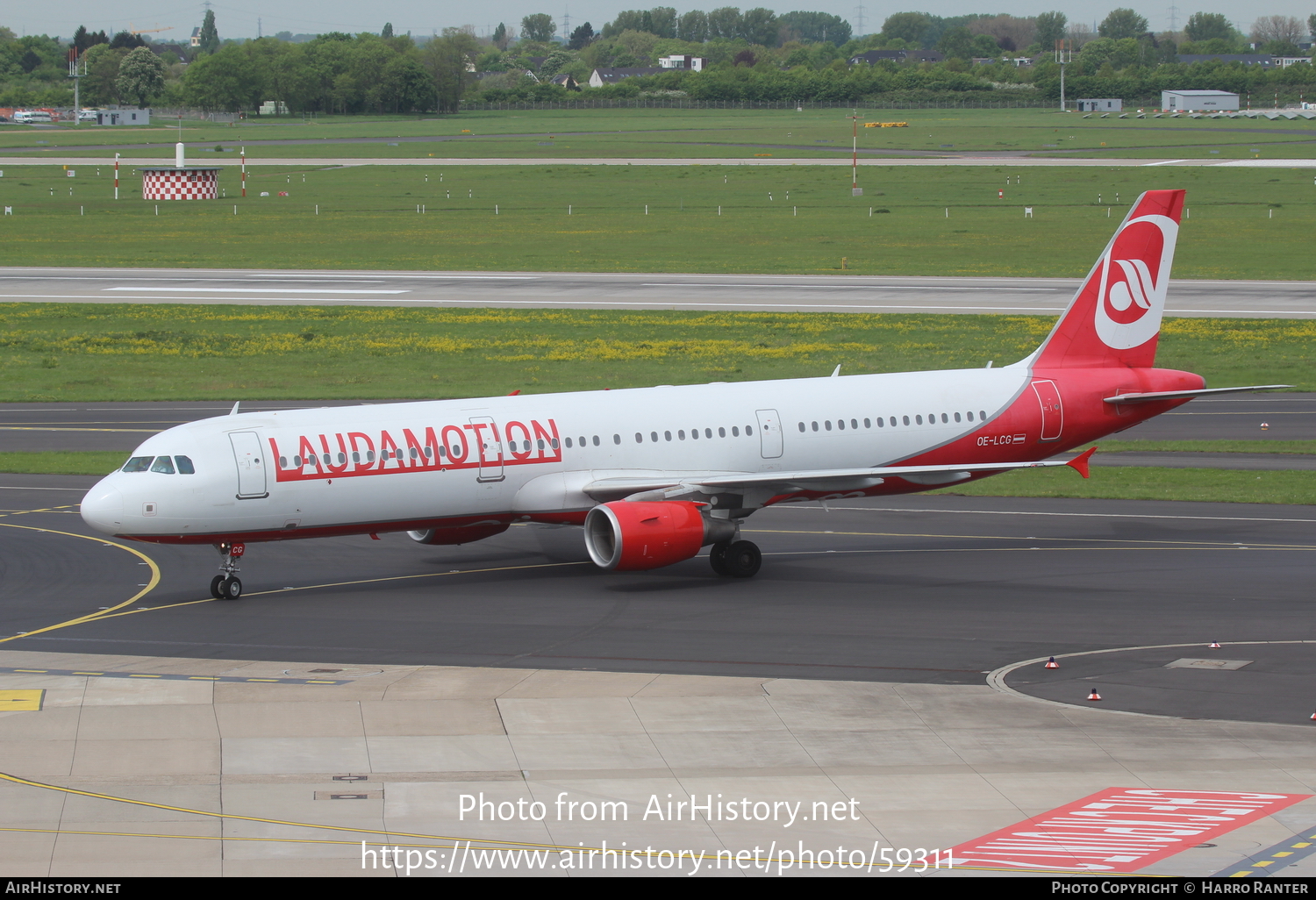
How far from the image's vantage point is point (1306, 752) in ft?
77.0

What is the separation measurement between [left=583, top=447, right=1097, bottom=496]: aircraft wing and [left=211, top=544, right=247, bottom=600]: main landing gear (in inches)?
331

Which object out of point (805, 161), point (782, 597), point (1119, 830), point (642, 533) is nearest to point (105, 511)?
point (642, 533)

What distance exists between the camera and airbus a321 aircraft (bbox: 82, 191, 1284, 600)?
1357 inches

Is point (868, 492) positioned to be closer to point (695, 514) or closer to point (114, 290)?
point (695, 514)

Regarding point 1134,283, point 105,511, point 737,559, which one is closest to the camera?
point 105,511

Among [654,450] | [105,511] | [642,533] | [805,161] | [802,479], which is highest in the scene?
[805,161]

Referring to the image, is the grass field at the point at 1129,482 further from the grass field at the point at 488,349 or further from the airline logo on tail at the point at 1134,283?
the grass field at the point at 488,349

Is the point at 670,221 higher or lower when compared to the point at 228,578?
higher

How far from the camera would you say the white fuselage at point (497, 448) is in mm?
34125

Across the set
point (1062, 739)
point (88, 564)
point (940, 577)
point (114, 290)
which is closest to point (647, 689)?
point (1062, 739)

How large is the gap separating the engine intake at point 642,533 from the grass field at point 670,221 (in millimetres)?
66407

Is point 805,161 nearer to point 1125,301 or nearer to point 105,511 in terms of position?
point 1125,301

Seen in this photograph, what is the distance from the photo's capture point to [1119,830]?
20.0 meters

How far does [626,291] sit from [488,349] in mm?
20125
